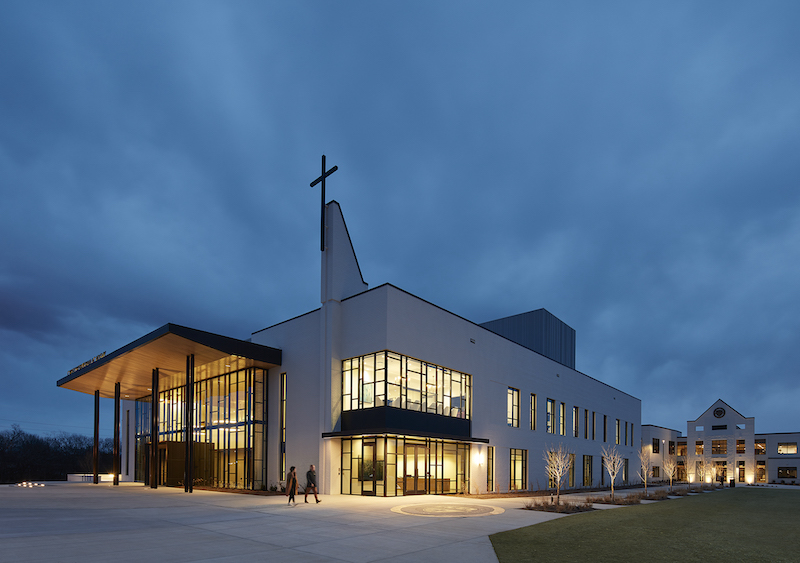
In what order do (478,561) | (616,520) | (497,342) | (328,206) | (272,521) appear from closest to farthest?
1. (478,561)
2. (272,521)
3. (616,520)
4. (328,206)
5. (497,342)

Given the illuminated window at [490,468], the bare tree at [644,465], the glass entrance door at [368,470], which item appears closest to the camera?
the glass entrance door at [368,470]

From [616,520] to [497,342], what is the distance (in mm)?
18729

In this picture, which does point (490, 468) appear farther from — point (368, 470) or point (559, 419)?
point (559, 419)

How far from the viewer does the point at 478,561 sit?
383 inches

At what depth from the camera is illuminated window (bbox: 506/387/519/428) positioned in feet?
119

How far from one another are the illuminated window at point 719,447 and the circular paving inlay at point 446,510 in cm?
7111

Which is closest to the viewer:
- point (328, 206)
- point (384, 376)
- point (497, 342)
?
point (384, 376)

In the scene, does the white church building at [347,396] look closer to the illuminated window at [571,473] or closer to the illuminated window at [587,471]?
the illuminated window at [571,473]

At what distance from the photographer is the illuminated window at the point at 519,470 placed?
118ft

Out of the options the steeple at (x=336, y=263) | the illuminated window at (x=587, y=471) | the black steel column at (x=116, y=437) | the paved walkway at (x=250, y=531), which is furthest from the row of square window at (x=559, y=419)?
the black steel column at (x=116, y=437)

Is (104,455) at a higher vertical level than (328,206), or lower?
lower

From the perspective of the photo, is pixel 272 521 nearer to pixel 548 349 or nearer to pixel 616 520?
pixel 616 520

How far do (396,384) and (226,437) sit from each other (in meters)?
13.5

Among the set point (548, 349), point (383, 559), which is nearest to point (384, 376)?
point (383, 559)
